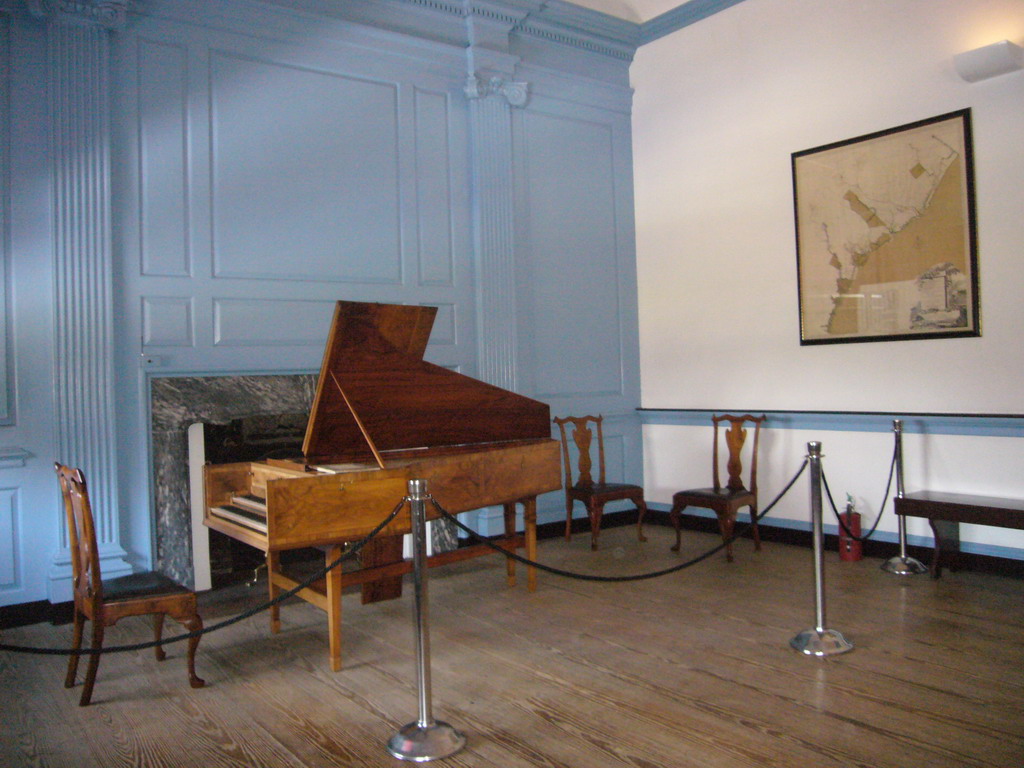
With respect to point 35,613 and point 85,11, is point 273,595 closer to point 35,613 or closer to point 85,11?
point 35,613

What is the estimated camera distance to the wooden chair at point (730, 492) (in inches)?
195

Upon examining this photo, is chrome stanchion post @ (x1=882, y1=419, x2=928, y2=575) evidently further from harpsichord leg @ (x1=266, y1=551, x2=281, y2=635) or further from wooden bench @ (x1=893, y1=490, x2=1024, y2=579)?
harpsichord leg @ (x1=266, y1=551, x2=281, y2=635)

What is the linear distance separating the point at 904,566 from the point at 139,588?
394cm

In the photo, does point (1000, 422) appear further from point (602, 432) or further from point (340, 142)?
point (340, 142)

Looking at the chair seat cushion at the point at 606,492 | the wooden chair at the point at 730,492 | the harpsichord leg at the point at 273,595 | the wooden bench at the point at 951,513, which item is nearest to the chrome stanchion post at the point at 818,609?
the wooden bench at the point at 951,513

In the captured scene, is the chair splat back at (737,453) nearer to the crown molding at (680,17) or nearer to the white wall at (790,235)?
the white wall at (790,235)

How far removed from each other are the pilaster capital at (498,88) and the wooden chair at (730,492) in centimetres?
268

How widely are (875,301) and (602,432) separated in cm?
214

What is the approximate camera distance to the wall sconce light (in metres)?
4.18

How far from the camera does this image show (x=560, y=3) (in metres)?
5.82

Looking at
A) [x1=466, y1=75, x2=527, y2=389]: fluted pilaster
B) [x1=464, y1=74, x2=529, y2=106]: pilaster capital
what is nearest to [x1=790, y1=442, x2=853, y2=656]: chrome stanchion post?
[x1=466, y1=75, x2=527, y2=389]: fluted pilaster

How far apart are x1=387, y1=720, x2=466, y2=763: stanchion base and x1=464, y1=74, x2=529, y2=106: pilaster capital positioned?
168 inches

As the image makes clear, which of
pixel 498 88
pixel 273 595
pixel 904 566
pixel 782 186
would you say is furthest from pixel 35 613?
pixel 782 186

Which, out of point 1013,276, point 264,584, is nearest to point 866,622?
point 1013,276
